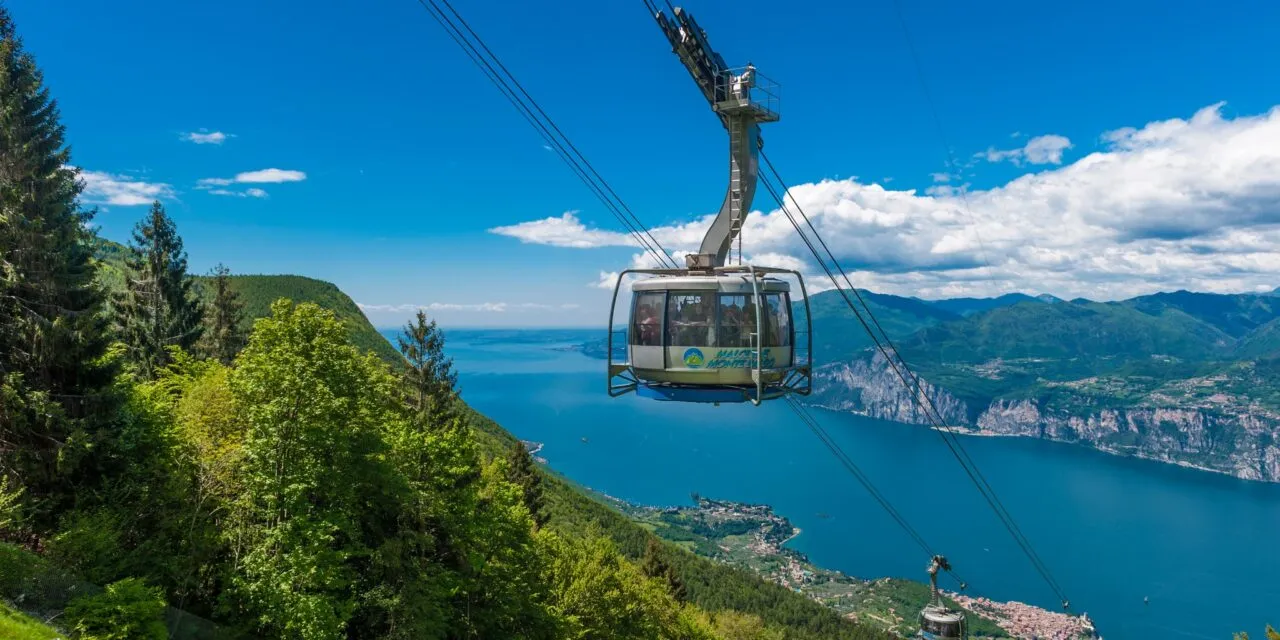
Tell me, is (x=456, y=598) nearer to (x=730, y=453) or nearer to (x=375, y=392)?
(x=375, y=392)

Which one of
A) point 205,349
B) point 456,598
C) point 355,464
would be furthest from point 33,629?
point 205,349

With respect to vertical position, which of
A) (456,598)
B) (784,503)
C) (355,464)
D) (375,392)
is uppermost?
(375,392)

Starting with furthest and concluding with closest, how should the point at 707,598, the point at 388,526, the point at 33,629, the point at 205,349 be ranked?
the point at 707,598 < the point at 205,349 < the point at 388,526 < the point at 33,629

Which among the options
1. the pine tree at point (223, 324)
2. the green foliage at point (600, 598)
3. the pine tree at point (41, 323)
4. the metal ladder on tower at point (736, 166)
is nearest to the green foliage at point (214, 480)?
the pine tree at point (41, 323)

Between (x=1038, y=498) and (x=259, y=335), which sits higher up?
(x=259, y=335)

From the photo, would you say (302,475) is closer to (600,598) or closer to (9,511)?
(9,511)

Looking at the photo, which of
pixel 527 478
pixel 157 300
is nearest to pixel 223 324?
pixel 157 300

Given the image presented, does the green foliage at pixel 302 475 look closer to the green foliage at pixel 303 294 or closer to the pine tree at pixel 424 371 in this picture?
the pine tree at pixel 424 371
